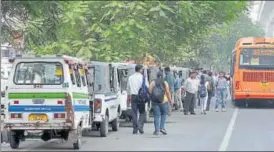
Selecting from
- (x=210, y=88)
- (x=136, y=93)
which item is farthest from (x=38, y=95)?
(x=210, y=88)

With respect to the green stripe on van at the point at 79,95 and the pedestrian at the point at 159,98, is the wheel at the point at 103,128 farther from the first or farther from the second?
the green stripe on van at the point at 79,95

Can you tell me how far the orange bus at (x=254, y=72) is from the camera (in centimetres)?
3394

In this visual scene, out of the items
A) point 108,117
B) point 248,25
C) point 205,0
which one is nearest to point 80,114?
point 108,117

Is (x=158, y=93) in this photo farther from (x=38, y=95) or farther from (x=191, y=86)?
(x=191, y=86)

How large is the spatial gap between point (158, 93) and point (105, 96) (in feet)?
4.54

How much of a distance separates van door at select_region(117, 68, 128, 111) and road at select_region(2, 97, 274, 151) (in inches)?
30.4

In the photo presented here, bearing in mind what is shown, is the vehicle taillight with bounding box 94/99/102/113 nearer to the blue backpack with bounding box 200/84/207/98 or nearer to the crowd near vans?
the crowd near vans

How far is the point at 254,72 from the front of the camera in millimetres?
34094

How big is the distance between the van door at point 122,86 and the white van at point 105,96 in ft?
0.76

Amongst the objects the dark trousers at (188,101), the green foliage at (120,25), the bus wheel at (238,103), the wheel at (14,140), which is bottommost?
the bus wheel at (238,103)

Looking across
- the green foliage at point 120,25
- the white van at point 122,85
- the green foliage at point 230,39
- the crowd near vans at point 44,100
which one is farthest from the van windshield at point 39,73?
the green foliage at point 230,39

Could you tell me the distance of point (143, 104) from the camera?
18.8m

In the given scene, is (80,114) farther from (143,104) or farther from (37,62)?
(143,104)

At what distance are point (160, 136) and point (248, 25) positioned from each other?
7034 cm
